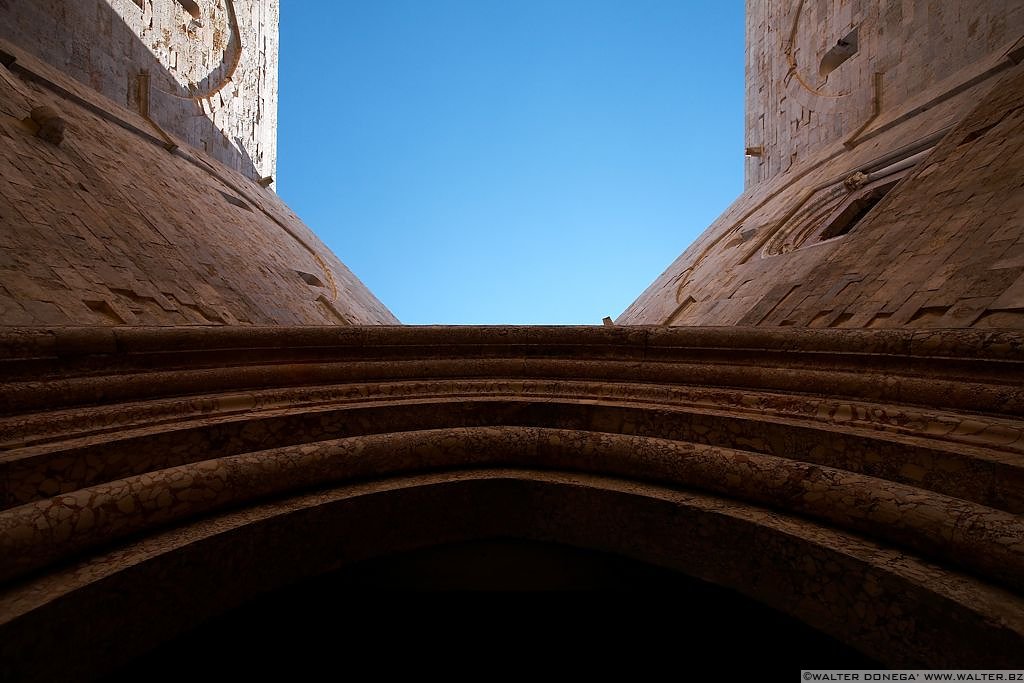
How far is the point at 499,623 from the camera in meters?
2.65

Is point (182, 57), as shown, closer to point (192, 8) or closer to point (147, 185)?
point (192, 8)

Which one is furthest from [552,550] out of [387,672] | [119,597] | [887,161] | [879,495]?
[887,161]

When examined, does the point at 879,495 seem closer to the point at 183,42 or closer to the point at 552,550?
the point at 552,550

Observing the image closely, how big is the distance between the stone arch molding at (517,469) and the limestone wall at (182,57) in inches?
227

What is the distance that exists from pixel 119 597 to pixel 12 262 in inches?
103

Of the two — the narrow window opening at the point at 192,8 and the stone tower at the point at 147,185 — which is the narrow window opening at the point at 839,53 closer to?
the stone tower at the point at 147,185

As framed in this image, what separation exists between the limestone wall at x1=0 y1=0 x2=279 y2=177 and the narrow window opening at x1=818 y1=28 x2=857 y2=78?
983cm

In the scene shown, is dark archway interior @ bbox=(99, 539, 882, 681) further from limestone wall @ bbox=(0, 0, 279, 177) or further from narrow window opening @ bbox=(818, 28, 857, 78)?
narrow window opening @ bbox=(818, 28, 857, 78)

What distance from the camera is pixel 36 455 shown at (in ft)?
6.62

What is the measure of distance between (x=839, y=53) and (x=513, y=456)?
350 inches

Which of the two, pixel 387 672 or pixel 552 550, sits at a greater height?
pixel 552 550

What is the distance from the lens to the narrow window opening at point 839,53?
806cm

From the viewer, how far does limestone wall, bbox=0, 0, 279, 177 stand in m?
6.12

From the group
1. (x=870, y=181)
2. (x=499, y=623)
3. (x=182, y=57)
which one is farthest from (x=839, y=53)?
(x=182, y=57)
